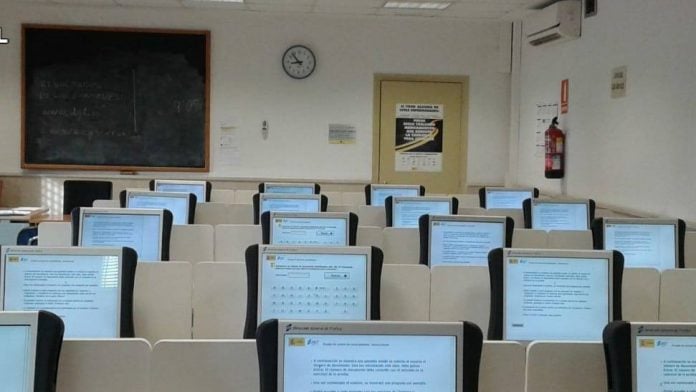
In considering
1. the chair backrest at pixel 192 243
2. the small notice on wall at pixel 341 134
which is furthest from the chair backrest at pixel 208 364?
the small notice on wall at pixel 341 134

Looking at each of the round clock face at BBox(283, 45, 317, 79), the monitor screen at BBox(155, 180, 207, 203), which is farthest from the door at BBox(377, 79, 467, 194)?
the monitor screen at BBox(155, 180, 207, 203)

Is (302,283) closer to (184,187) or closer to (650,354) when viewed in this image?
(650,354)

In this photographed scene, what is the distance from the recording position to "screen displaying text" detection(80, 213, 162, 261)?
4.04 meters

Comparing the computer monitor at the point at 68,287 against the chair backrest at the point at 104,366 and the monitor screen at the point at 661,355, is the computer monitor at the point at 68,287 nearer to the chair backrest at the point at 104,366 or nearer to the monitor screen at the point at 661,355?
the chair backrest at the point at 104,366

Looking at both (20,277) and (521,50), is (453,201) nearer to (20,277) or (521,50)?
(20,277)

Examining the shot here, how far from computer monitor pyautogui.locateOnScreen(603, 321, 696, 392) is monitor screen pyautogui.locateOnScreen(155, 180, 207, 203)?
5007mm

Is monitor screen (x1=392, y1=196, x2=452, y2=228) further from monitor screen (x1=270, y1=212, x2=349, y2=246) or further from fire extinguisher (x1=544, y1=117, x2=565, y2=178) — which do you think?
fire extinguisher (x1=544, y1=117, x2=565, y2=178)

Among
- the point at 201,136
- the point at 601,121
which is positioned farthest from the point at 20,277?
the point at 201,136

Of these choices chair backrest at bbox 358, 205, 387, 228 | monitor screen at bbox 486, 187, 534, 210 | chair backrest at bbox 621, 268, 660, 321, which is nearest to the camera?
chair backrest at bbox 621, 268, 660, 321

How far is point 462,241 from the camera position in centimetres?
398

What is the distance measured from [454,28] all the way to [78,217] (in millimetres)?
6168

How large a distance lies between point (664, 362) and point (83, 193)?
6.45 m

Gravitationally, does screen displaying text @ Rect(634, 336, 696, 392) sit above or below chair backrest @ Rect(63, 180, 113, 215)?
below

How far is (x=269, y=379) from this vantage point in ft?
5.92
